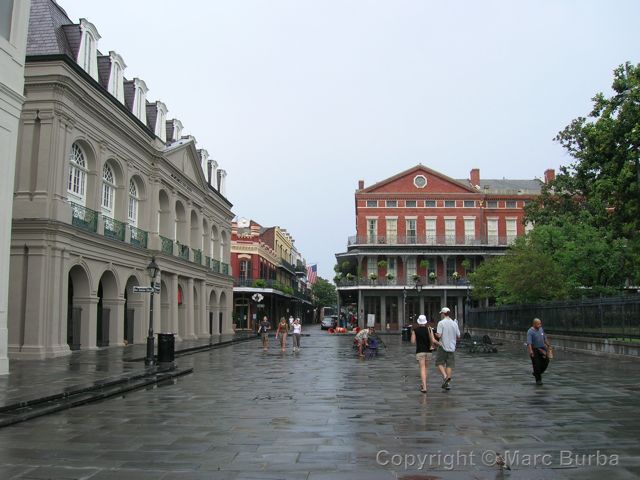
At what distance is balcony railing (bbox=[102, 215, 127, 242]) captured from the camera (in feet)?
83.6

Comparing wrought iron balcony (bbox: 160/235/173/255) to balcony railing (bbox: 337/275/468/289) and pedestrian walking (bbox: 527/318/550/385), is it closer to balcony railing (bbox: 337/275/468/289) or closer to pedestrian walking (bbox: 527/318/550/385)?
pedestrian walking (bbox: 527/318/550/385)

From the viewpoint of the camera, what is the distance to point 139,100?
2947 centimetres

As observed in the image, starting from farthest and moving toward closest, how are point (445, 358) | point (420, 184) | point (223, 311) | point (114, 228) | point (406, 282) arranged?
point (420, 184) < point (406, 282) < point (223, 311) < point (114, 228) < point (445, 358)

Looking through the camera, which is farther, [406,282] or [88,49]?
[406,282]

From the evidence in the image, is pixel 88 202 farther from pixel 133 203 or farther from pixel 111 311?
pixel 133 203

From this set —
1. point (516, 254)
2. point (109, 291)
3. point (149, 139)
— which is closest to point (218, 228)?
point (149, 139)

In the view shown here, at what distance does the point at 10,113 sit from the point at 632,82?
19166 millimetres

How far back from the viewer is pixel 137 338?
28.7 metres

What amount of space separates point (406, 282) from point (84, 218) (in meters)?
40.6

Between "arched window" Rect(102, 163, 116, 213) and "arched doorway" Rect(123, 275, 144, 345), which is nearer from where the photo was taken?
"arched window" Rect(102, 163, 116, 213)

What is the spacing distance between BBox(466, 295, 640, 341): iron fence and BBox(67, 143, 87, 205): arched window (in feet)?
67.9

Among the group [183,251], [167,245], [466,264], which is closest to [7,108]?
[167,245]

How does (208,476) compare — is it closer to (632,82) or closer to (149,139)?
(632,82)
